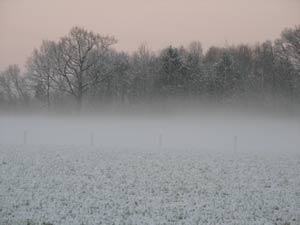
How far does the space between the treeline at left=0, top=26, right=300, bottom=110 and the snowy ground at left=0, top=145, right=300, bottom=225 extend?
95.5 feet

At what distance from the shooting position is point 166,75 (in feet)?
155

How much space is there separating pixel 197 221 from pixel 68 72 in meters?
40.6

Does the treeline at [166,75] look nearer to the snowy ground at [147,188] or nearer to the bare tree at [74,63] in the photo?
the bare tree at [74,63]

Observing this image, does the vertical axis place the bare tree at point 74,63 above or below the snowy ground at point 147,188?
above

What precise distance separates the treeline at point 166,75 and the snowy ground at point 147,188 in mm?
29106

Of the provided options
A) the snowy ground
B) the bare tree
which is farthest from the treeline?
the snowy ground

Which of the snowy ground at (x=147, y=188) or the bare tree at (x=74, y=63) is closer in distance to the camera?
the snowy ground at (x=147, y=188)

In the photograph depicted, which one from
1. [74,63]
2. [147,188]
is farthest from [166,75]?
[147,188]

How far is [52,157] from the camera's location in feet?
55.8

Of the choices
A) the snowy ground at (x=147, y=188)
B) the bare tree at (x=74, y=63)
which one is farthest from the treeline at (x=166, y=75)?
the snowy ground at (x=147, y=188)

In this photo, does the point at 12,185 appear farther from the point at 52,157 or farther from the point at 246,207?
the point at 246,207

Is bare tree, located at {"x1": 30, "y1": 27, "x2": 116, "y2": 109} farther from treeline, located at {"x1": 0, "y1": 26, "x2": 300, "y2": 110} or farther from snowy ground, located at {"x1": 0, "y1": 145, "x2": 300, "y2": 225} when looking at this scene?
snowy ground, located at {"x1": 0, "y1": 145, "x2": 300, "y2": 225}

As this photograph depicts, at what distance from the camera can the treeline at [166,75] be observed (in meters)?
45.8

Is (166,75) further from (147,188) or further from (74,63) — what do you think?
(147,188)
